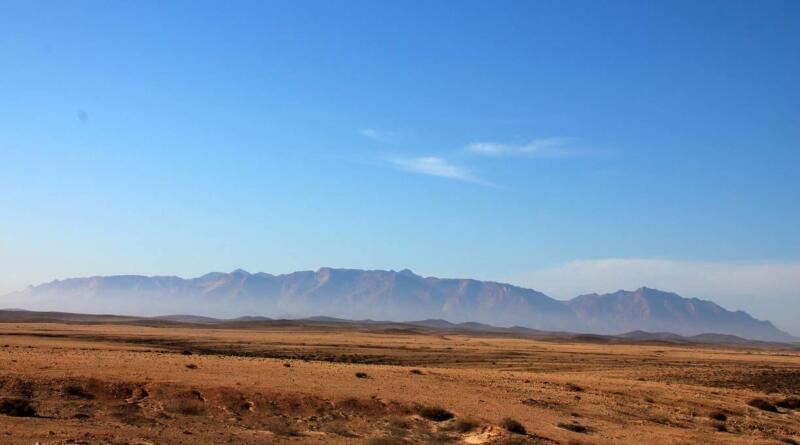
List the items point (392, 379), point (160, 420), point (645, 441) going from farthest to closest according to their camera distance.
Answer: point (392, 379) → point (645, 441) → point (160, 420)

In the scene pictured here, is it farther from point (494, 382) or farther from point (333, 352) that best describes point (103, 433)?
point (333, 352)

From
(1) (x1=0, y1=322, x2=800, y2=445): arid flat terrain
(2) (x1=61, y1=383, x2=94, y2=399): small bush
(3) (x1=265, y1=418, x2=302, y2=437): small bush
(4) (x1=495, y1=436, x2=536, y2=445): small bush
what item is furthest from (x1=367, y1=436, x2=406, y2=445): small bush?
(2) (x1=61, y1=383, x2=94, y2=399): small bush

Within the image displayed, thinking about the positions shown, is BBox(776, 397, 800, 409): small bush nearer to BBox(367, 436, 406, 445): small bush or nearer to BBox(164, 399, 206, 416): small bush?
BBox(367, 436, 406, 445): small bush

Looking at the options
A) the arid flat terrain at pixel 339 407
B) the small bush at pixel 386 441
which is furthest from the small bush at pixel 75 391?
the small bush at pixel 386 441

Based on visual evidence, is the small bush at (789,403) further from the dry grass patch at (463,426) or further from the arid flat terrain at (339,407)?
the dry grass patch at (463,426)

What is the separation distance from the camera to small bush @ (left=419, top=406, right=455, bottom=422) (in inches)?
969

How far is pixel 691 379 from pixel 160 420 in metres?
39.3

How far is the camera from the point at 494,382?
36531mm

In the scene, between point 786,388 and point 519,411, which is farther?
point 786,388

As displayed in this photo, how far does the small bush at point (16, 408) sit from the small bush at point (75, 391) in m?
2.54

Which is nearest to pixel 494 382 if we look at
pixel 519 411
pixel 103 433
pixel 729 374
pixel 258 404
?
pixel 519 411

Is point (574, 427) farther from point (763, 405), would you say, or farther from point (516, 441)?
point (763, 405)

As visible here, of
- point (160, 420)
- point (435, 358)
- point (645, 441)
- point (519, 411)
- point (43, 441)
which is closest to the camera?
point (43, 441)

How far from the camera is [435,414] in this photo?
2475 centimetres
